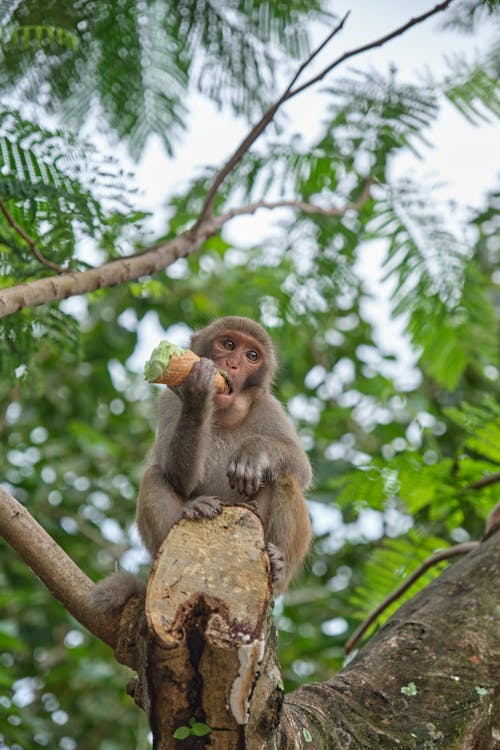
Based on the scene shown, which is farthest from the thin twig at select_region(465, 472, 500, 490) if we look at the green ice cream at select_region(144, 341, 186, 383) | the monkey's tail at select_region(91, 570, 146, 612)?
the monkey's tail at select_region(91, 570, 146, 612)

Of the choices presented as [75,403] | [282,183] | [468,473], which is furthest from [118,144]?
[75,403]

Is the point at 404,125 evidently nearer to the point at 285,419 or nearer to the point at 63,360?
the point at 285,419

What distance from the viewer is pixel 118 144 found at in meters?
5.33

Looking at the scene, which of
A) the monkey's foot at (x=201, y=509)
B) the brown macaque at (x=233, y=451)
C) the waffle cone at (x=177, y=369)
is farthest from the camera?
the brown macaque at (x=233, y=451)

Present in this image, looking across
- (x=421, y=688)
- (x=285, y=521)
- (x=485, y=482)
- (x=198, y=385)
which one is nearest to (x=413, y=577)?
(x=485, y=482)

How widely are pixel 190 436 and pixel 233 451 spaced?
2.10 feet

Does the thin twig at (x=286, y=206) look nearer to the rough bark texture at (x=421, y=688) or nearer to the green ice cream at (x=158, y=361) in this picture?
the green ice cream at (x=158, y=361)

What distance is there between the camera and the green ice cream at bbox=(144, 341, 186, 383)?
414 centimetres

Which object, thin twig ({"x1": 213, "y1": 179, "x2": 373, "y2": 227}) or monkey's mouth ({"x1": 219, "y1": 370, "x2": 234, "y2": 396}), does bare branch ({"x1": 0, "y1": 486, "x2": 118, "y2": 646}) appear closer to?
monkey's mouth ({"x1": 219, "y1": 370, "x2": 234, "y2": 396})

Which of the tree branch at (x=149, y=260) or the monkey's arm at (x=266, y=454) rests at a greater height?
the tree branch at (x=149, y=260)

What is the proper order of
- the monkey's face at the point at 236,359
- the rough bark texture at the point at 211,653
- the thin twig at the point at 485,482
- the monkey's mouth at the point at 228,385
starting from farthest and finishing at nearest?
1. the thin twig at the point at 485,482
2. the monkey's face at the point at 236,359
3. the monkey's mouth at the point at 228,385
4. the rough bark texture at the point at 211,653

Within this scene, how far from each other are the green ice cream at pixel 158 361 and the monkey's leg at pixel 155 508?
83 centimetres

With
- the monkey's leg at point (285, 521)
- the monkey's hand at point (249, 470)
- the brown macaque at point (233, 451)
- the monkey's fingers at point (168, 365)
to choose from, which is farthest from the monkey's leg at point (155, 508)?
the monkey's fingers at point (168, 365)

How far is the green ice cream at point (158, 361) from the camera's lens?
414 centimetres
